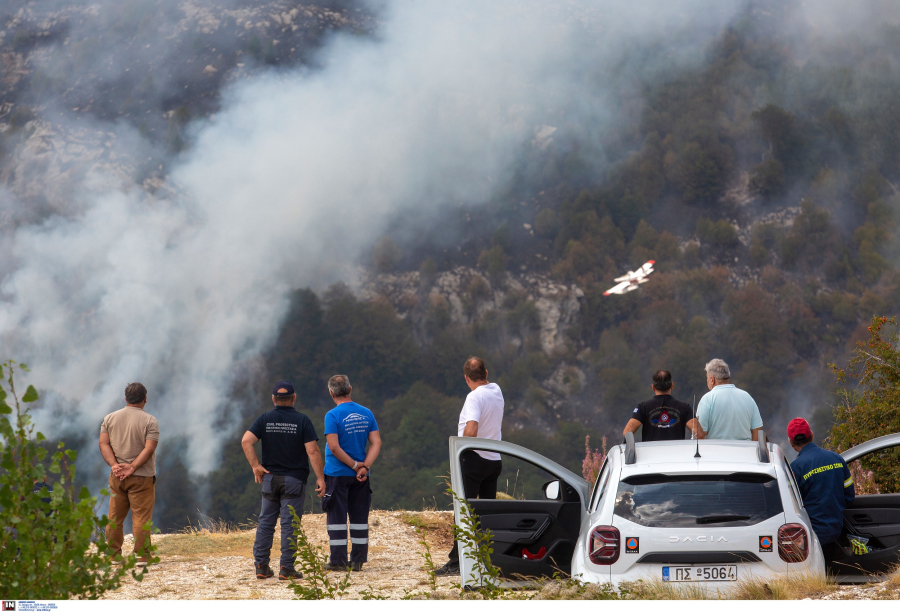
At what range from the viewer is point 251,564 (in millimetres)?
7855

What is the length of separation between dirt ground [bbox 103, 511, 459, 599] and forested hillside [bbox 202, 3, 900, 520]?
3016 inches

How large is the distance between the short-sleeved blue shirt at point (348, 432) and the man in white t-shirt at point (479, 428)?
0.82 meters

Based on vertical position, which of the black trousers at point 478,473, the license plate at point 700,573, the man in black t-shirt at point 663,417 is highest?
the man in black t-shirt at point 663,417

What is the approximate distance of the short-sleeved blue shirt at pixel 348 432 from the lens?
688cm

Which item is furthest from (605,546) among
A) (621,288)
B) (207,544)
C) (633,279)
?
(621,288)

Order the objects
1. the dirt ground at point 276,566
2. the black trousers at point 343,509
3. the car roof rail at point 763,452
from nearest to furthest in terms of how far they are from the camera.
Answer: the car roof rail at point 763,452 < the dirt ground at point 276,566 < the black trousers at point 343,509

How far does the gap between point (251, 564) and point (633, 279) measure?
9558cm

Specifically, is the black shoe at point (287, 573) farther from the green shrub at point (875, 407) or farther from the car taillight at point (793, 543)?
the green shrub at point (875, 407)

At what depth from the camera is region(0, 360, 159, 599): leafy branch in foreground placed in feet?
12.5

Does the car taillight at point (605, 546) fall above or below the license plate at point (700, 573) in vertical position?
above

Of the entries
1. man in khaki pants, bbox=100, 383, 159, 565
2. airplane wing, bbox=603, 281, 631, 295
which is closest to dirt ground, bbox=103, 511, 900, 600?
man in khaki pants, bbox=100, 383, 159, 565

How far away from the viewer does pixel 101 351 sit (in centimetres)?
10100

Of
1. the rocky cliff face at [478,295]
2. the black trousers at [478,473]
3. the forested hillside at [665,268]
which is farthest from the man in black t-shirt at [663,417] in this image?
the rocky cliff face at [478,295]

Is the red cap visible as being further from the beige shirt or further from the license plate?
the beige shirt
